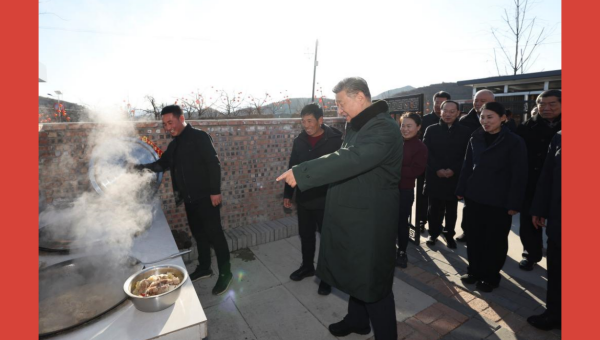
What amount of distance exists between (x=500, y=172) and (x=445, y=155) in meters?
1.32

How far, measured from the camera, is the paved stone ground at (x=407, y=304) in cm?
303

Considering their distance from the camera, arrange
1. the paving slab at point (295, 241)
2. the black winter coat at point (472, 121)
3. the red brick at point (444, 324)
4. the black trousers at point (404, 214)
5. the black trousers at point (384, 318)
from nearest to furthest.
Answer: the black trousers at point (384, 318), the red brick at point (444, 324), the black trousers at point (404, 214), the black winter coat at point (472, 121), the paving slab at point (295, 241)

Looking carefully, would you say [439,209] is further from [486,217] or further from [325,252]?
[325,252]

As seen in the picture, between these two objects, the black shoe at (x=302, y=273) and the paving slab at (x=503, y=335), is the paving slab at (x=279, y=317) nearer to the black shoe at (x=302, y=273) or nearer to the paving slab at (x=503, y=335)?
the black shoe at (x=302, y=273)

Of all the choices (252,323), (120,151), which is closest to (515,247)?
(252,323)

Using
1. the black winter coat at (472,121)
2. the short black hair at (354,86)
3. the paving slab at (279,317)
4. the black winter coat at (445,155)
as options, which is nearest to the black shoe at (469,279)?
the black winter coat at (445,155)

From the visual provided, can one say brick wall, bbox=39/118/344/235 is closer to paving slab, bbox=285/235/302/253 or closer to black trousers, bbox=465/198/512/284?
paving slab, bbox=285/235/302/253

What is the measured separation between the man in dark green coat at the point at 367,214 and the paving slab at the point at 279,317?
2.88ft

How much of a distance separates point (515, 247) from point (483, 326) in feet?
8.22

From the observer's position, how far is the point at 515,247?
4.90 m

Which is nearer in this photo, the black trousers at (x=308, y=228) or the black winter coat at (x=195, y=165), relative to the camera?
the black winter coat at (x=195, y=165)

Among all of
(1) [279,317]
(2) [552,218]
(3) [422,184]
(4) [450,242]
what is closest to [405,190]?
(3) [422,184]

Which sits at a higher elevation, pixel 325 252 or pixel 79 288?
pixel 325 252

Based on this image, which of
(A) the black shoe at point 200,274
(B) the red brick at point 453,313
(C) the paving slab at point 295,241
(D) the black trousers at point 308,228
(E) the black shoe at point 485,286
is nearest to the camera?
(B) the red brick at point 453,313
